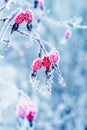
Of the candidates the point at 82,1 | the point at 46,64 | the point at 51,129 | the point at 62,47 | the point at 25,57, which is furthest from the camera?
the point at 82,1

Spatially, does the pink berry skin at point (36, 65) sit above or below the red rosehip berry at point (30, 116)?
above

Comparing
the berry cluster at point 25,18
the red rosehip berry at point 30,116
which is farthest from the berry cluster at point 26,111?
the berry cluster at point 25,18

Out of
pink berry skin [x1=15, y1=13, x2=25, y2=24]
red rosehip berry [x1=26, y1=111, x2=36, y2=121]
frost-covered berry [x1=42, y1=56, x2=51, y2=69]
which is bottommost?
red rosehip berry [x1=26, y1=111, x2=36, y2=121]

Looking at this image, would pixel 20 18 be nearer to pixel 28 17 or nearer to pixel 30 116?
pixel 28 17

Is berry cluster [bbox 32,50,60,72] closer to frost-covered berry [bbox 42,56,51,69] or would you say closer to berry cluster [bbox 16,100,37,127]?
frost-covered berry [bbox 42,56,51,69]

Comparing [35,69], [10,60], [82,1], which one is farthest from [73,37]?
[35,69]

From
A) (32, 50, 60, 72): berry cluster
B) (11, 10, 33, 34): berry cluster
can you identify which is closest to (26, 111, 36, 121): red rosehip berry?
(32, 50, 60, 72): berry cluster

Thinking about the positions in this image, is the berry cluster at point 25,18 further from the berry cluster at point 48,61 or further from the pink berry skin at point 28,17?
the berry cluster at point 48,61

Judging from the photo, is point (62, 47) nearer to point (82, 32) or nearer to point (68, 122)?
point (82, 32)

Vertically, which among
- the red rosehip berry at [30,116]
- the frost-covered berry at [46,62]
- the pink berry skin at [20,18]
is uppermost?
the pink berry skin at [20,18]

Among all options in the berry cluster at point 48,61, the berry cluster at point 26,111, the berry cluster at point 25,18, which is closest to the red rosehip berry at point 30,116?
the berry cluster at point 26,111

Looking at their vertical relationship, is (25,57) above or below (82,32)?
below
